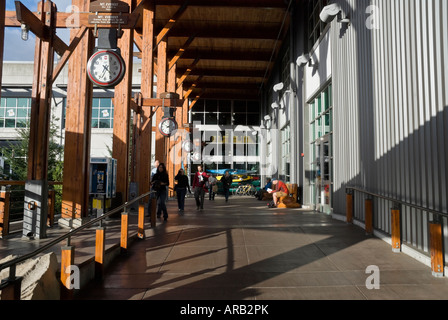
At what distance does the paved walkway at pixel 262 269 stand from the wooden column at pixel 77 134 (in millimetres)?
1934

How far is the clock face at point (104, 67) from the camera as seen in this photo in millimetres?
7332

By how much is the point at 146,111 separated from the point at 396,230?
35.3ft

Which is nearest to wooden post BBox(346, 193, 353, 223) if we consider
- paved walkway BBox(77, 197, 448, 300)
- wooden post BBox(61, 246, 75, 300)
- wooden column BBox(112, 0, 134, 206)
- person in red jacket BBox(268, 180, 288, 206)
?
paved walkway BBox(77, 197, 448, 300)

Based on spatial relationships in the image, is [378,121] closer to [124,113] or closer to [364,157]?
[364,157]

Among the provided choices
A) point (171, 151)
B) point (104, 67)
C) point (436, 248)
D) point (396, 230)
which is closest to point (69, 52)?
point (104, 67)

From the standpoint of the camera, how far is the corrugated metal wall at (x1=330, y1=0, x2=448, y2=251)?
189 inches

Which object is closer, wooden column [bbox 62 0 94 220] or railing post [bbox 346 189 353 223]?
wooden column [bbox 62 0 94 220]

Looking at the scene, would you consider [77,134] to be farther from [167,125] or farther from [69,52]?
[167,125]

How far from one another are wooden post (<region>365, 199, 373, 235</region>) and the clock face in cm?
581

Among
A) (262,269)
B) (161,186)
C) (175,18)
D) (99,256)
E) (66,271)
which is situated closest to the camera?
(66,271)

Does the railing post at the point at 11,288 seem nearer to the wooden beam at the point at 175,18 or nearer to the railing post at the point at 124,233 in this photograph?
the railing post at the point at 124,233

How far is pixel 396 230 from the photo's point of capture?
5.74 meters

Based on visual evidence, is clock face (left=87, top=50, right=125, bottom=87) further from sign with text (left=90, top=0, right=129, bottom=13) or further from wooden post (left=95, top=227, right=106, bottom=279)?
wooden post (left=95, top=227, right=106, bottom=279)
